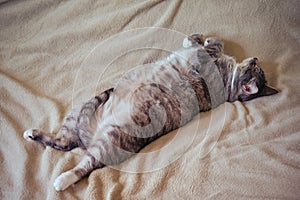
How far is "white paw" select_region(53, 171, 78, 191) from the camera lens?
3.77 ft

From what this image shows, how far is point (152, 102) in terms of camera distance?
1.37 m

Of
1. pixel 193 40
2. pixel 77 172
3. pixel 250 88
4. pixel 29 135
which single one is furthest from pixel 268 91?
pixel 29 135

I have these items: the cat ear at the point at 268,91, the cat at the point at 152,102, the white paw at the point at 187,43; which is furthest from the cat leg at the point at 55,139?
the cat ear at the point at 268,91

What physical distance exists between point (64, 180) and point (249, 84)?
2.77ft

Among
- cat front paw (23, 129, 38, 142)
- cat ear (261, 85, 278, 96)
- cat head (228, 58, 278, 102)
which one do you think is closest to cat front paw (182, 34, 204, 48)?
cat head (228, 58, 278, 102)

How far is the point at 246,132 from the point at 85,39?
0.82 m

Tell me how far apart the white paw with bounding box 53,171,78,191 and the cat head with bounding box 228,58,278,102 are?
74cm

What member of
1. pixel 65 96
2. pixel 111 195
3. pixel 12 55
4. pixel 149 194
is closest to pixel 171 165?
pixel 149 194

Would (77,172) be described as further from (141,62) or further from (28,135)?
(141,62)

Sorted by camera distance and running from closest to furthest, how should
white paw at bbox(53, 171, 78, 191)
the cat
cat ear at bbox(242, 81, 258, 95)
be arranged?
white paw at bbox(53, 171, 78, 191) < the cat < cat ear at bbox(242, 81, 258, 95)

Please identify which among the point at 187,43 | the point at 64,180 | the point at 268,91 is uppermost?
the point at 187,43

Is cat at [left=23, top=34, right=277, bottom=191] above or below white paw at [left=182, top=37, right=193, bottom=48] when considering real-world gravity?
below

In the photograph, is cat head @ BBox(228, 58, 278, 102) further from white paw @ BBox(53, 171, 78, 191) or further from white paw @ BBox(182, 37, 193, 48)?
white paw @ BBox(53, 171, 78, 191)

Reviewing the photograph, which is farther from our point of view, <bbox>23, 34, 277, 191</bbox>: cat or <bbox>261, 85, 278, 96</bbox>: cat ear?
<bbox>261, 85, 278, 96</bbox>: cat ear
